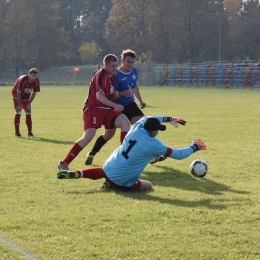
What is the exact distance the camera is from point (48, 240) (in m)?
4.86

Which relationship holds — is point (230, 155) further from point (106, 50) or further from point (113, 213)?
point (106, 50)

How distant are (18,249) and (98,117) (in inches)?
162

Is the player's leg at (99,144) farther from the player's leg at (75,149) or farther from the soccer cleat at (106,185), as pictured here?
the soccer cleat at (106,185)

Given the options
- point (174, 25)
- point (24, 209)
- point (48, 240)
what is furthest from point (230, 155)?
point (174, 25)

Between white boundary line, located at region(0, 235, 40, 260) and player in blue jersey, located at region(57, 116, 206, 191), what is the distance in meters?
2.17

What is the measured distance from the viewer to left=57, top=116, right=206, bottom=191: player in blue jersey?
6625 mm

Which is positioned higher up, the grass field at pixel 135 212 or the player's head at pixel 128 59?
the player's head at pixel 128 59

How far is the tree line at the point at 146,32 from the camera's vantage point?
72.4m

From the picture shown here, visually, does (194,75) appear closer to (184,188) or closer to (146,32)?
(146,32)

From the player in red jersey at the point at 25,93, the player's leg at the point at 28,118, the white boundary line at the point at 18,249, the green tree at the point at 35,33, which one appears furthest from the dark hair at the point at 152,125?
the green tree at the point at 35,33

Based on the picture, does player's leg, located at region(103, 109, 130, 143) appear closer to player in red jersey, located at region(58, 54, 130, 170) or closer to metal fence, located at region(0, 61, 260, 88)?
player in red jersey, located at region(58, 54, 130, 170)

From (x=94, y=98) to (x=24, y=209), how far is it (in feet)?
9.65

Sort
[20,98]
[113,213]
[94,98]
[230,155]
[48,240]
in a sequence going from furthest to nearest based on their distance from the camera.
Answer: [20,98] → [230,155] → [94,98] → [113,213] → [48,240]

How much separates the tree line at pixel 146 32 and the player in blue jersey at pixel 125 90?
60.5m
